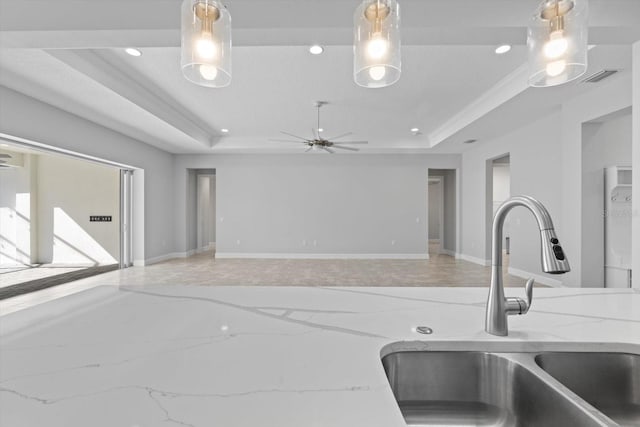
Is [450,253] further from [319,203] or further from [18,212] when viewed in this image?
[18,212]

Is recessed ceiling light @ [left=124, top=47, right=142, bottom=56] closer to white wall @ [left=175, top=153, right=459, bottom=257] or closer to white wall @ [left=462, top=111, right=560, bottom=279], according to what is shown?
white wall @ [left=175, top=153, right=459, bottom=257]

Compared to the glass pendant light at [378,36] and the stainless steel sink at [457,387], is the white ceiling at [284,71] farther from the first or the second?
the stainless steel sink at [457,387]

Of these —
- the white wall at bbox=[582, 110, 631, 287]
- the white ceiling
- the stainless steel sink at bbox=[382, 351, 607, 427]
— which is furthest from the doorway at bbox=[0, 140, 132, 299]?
the white wall at bbox=[582, 110, 631, 287]

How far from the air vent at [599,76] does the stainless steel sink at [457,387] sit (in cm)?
428

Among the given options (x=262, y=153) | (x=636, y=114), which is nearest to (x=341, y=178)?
(x=262, y=153)

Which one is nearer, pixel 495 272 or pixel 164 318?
pixel 495 272

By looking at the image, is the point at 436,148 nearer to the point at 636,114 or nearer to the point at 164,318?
the point at 636,114

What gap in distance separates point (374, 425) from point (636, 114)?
3.55 metres

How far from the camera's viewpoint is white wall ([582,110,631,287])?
4.04 m

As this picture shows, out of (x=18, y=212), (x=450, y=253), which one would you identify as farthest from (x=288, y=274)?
(x=18, y=212)

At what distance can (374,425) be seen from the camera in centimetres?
46

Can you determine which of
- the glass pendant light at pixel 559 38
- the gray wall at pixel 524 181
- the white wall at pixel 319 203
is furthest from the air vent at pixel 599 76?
the white wall at pixel 319 203

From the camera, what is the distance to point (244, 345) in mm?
774

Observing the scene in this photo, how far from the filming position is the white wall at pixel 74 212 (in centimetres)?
729
